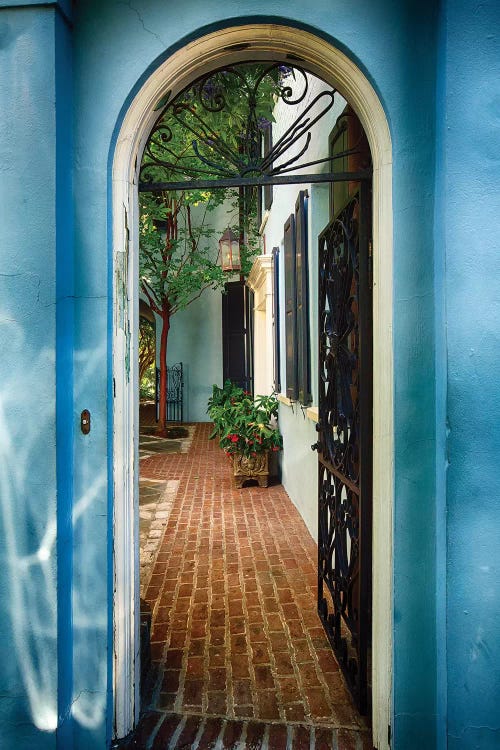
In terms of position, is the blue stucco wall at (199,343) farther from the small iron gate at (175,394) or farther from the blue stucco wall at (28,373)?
the blue stucco wall at (28,373)

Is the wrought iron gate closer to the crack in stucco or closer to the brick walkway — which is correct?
the brick walkway

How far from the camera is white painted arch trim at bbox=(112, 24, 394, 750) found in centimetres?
204

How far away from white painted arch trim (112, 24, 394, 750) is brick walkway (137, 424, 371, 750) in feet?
0.98

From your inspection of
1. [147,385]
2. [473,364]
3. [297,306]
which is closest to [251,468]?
[297,306]

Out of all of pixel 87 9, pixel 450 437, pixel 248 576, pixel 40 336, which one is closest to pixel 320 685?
pixel 248 576

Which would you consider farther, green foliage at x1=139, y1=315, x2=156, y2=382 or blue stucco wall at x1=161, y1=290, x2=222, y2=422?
green foliage at x1=139, y1=315, x2=156, y2=382

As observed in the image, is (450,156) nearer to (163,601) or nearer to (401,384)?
(401,384)

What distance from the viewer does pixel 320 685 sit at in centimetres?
251

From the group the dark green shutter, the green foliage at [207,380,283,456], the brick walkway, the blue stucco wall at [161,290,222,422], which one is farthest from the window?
the blue stucco wall at [161,290,222,422]

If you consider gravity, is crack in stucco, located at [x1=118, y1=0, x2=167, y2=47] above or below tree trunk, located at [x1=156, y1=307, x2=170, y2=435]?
above

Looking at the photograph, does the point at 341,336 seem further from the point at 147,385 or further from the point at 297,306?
the point at 147,385

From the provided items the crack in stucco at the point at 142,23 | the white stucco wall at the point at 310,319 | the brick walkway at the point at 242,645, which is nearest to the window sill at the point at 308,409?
the white stucco wall at the point at 310,319

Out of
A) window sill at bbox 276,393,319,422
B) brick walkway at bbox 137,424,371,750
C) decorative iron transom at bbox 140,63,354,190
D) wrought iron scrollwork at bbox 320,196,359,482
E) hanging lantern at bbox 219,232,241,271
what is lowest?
brick walkway at bbox 137,424,371,750

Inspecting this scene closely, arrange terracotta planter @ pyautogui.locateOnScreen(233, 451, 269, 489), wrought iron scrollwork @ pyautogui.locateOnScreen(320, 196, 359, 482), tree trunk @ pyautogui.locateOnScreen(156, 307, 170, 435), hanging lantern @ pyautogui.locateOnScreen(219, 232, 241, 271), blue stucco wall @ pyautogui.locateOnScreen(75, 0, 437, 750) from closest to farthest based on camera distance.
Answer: blue stucco wall @ pyautogui.locateOnScreen(75, 0, 437, 750) → wrought iron scrollwork @ pyautogui.locateOnScreen(320, 196, 359, 482) → terracotta planter @ pyautogui.locateOnScreen(233, 451, 269, 489) → hanging lantern @ pyautogui.locateOnScreen(219, 232, 241, 271) → tree trunk @ pyautogui.locateOnScreen(156, 307, 170, 435)
